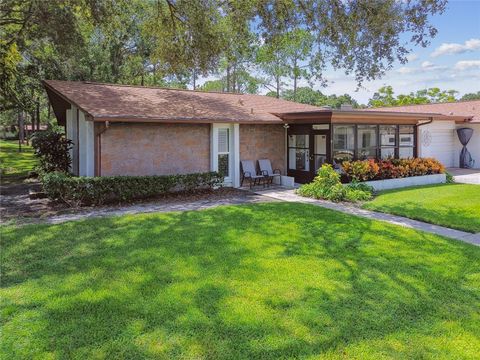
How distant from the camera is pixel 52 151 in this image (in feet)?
43.4

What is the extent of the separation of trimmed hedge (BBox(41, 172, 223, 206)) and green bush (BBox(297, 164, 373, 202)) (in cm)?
381

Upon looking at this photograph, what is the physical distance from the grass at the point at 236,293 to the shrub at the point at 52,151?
5.56 metres

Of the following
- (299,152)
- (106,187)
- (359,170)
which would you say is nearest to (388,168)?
(359,170)

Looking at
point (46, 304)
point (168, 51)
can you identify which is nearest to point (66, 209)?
point (46, 304)

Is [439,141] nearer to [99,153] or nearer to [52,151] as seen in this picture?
[99,153]

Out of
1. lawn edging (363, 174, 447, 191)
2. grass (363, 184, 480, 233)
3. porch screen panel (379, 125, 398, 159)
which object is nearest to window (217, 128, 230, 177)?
lawn edging (363, 174, 447, 191)

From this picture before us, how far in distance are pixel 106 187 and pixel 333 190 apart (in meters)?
6.65

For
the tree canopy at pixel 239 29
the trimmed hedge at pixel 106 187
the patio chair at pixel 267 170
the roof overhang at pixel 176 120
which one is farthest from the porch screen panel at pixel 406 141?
the trimmed hedge at pixel 106 187

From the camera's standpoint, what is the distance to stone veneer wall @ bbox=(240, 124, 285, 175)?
14930 mm

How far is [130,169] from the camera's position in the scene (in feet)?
40.2

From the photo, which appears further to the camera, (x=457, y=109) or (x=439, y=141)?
(x=457, y=109)

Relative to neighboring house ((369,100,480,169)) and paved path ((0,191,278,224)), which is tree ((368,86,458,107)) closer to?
neighboring house ((369,100,480,169))

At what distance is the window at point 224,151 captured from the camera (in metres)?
14.3

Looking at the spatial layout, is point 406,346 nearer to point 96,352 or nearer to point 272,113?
point 96,352
